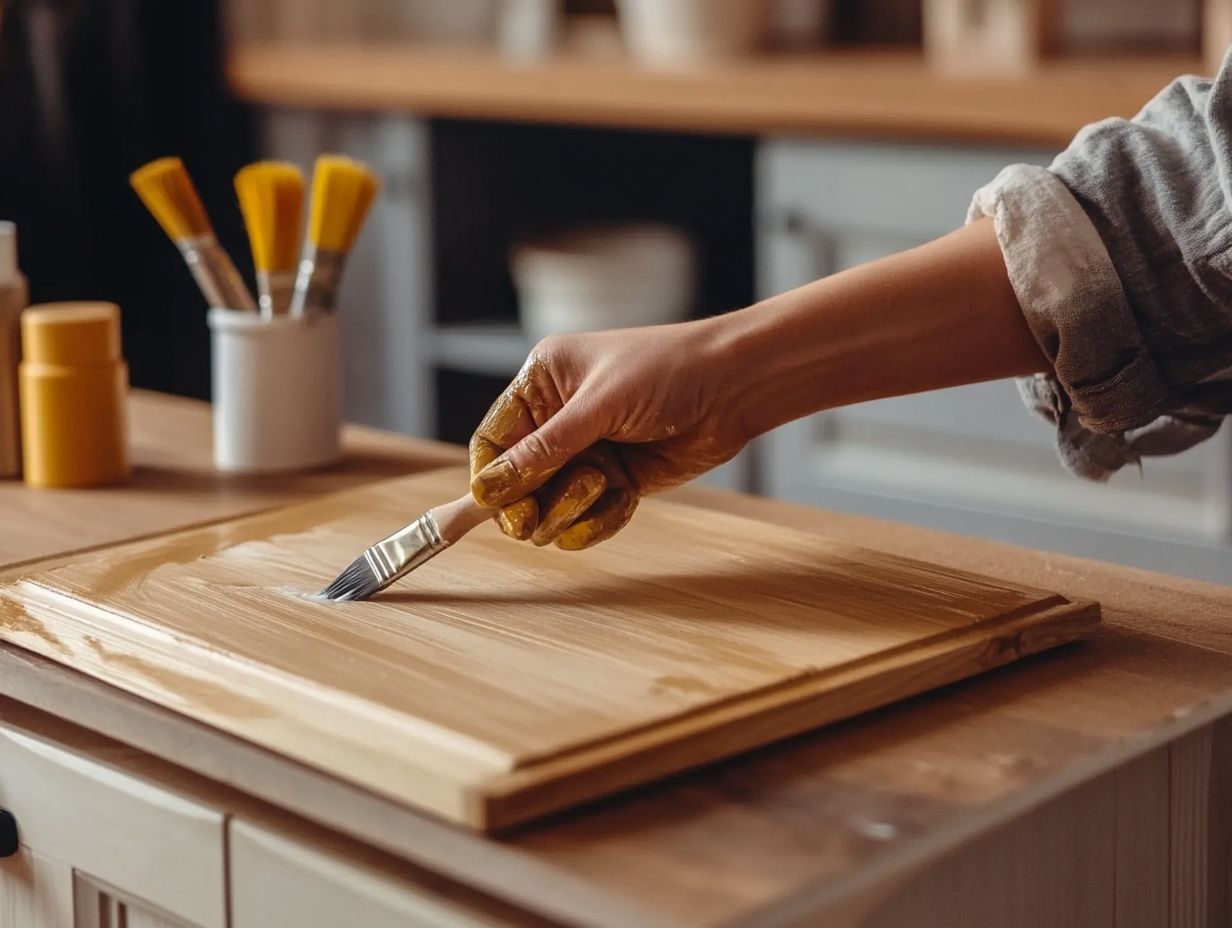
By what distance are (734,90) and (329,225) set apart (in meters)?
1.00

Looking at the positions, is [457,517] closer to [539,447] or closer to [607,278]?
[539,447]

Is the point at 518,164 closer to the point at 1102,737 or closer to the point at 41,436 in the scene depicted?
the point at 41,436

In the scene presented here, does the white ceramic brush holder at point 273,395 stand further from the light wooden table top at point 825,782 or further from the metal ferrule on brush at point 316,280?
the light wooden table top at point 825,782

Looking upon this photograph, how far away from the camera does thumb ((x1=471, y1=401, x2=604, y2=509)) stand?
85 cm

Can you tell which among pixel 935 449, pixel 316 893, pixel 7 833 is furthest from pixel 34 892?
pixel 935 449

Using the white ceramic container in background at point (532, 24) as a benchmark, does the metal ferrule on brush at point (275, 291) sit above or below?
below

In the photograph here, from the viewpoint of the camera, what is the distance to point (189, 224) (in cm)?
119

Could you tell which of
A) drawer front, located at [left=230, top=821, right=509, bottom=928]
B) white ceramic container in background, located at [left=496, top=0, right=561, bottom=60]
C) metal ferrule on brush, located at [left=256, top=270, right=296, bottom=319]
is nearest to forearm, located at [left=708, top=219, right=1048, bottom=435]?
drawer front, located at [left=230, top=821, right=509, bottom=928]

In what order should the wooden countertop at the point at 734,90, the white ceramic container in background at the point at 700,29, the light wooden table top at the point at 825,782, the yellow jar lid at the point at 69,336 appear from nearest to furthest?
the light wooden table top at the point at 825,782
the yellow jar lid at the point at 69,336
the wooden countertop at the point at 734,90
the white ceramic container in background at the point at 700,29

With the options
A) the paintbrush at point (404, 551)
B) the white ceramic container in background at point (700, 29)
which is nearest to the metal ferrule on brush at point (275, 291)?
the paintbrush at point (404, 551)

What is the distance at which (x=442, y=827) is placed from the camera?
60 centimetres

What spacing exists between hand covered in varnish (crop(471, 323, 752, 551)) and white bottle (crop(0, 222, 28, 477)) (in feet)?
1.50

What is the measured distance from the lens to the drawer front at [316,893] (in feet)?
2.05

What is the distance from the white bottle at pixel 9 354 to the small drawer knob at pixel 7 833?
423mm
